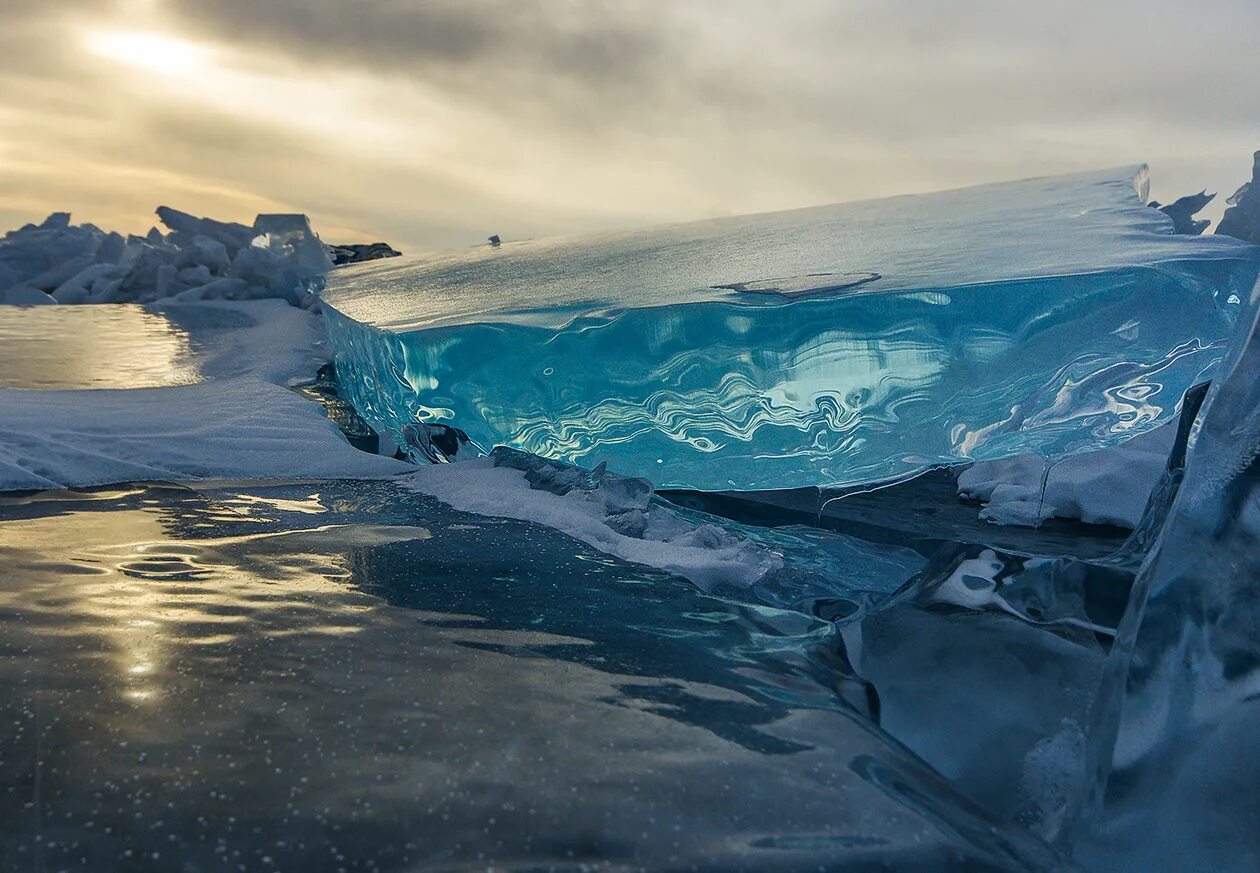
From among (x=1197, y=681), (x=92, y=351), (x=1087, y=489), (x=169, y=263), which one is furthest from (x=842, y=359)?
(x=169, y=263)

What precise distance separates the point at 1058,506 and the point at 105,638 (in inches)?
107

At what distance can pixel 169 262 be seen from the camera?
10.0 metres

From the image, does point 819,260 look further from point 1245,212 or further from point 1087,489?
point 1245,212

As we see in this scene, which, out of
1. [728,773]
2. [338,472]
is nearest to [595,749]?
[728,773]

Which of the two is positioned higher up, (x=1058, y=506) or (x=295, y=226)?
(x=295, y=226)

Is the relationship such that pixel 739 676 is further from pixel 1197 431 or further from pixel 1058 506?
pixel 1058 506

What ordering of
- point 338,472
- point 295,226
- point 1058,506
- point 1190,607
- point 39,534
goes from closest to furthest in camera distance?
point 1190,607 < point 39,534 < point 338,472 < point 1058,506 < point 295,226

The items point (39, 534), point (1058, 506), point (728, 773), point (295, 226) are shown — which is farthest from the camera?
point (295, 226)

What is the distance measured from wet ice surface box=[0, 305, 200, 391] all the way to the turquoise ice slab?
162 centimetres

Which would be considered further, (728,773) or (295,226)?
(295,226)

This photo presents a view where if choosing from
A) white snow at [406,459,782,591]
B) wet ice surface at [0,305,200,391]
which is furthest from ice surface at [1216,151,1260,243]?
wet ice surface at [0,305,200,391]

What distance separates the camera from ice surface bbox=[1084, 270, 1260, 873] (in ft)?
3.79

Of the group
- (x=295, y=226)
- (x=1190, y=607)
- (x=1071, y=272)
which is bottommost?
(x=1190, y=607)

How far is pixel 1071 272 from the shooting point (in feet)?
8.57
